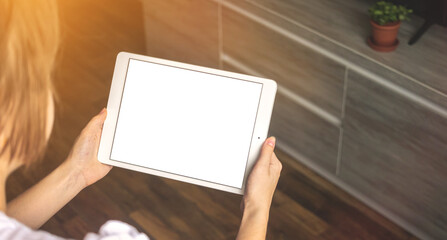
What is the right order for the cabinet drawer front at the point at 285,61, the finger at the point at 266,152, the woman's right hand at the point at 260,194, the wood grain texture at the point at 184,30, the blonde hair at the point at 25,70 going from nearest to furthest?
1. the blonde hair at the point at 25,70
2. the woman's right hand at the point at 260,194
3. the finger at the point at 266,152
4. the cabinet drawer front at the point at 285,61
5. the wood grain texture at the point at 184,30

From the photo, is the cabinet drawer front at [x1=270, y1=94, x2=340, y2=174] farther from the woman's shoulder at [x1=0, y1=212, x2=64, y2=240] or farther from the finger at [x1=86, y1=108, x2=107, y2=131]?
the woman's shoulder at [x1=0, y1=212, x2=64, y2=240]

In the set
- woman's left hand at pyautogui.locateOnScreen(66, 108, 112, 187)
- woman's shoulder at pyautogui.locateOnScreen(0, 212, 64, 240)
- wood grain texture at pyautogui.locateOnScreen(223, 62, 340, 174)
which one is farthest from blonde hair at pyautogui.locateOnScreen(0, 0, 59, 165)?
wood grain texture at pyautogui.locateOnScreen(223, 62, 340, 174)

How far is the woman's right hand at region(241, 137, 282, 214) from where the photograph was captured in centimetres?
156

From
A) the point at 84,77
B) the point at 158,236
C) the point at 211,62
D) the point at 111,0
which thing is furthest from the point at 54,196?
the point at 111,0

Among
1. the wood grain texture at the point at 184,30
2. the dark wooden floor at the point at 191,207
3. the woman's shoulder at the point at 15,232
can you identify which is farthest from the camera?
the wood grain texture at the point at 184,30

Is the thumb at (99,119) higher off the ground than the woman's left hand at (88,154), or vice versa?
the thumb at (99,119)

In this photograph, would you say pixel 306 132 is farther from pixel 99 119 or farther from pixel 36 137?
pixel 36 137

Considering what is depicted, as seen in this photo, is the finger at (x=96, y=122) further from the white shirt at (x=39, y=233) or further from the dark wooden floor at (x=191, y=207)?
the dark wooden floor at (x=191, y=207)

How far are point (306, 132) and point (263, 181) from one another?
3.93 ft

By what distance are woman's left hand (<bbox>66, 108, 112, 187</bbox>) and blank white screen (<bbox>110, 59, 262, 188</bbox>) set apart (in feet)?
0.17

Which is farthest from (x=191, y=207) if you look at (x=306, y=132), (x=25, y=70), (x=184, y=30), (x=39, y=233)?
(x=25, y=70)

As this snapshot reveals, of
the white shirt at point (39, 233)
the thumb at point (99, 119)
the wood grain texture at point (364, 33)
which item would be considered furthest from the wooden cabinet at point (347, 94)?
the white shirt at point (39, 233)

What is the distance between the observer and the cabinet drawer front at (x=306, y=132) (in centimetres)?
265

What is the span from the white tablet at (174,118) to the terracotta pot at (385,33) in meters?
0.78
